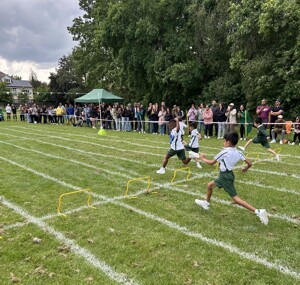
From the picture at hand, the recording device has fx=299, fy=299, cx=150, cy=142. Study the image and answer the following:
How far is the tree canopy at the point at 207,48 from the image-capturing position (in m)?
16.3

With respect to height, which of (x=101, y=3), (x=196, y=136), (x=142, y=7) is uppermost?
(x=101, y=3)

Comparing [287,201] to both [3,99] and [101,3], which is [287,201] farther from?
[3,99]

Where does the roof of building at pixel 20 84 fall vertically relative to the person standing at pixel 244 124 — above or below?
above

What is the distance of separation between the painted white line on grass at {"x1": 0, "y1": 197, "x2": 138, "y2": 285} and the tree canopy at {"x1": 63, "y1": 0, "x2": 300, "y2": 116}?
1464 centimetres

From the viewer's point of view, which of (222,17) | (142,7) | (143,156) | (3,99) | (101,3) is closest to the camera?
(143,156)

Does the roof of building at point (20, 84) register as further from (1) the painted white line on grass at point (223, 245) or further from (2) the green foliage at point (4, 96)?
(1) the painted white line on grass at point (223, 245)

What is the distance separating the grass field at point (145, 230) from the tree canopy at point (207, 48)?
31.5 feet

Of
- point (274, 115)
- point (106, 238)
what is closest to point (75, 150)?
point (106, 238)

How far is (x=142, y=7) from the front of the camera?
22984mm

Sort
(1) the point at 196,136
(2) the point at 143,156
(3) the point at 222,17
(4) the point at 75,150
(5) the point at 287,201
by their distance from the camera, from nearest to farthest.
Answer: (5) the point at 287,201 < (1) the point at 196,136 < (2) the point at 143,156 < (4) the point at 75,150 < (3) the point at 222,17

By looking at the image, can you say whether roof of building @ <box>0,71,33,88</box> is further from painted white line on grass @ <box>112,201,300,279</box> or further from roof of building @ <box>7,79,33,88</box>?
painted white line on grass @ <box>112,201,300,279</box>

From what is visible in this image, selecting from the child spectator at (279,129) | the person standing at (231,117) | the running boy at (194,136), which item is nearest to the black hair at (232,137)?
the running boy at (194,136)

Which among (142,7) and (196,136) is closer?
(196,136)

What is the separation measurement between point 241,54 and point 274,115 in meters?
5.64
